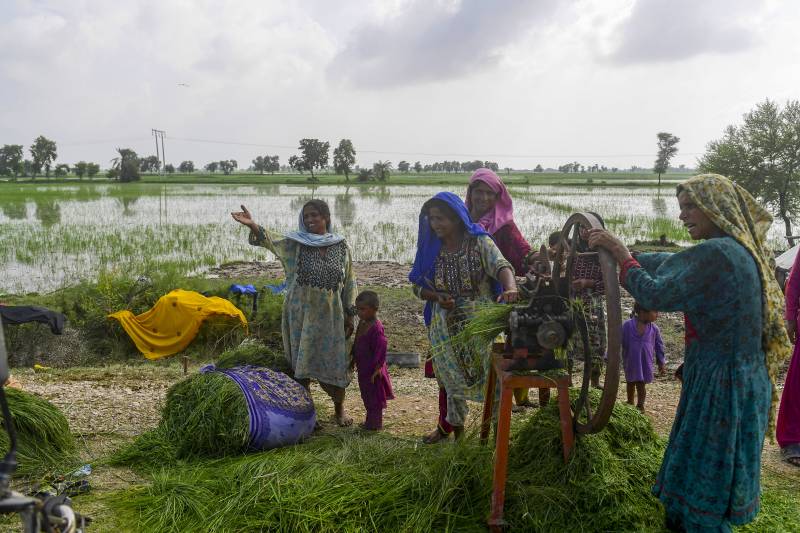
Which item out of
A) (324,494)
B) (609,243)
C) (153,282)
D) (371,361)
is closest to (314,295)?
(371,361)

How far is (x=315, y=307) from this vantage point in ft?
14.5

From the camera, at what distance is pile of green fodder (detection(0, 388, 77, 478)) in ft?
11.6

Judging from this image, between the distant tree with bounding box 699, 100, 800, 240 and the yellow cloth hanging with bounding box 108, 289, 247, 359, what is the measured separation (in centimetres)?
1456

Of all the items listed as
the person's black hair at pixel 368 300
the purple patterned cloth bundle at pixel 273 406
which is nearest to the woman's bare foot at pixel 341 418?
the purple patterned cloth bundle at pixel 273 406

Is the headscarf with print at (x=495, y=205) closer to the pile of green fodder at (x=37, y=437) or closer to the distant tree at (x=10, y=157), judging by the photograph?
the pile of green fodder at (x=37, y=437)

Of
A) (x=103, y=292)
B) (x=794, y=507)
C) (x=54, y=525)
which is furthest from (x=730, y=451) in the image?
(x=103, y=292)

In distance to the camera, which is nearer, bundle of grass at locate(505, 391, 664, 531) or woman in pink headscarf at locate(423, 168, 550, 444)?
bundle of grass at locate(505, 391, 664, 531)

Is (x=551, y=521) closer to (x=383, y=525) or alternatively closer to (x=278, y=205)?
(x=383, y=525)

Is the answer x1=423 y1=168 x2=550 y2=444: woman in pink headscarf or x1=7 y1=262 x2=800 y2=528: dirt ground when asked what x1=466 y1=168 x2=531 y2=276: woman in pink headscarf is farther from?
x1=7 y1=262 x2=800 y2=528: dirt ground

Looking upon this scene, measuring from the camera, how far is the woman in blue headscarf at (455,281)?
368 cm

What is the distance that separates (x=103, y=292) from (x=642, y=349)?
7337mm

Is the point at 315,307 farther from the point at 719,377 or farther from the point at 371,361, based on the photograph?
the point at 719,377

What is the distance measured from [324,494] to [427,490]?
52 cm

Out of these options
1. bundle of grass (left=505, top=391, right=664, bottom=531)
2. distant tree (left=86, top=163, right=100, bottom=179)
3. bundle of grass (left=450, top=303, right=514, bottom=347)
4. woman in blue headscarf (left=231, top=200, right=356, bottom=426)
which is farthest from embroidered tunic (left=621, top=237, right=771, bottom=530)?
distant tree (left=86, top=163, right=100, bottom=179)
